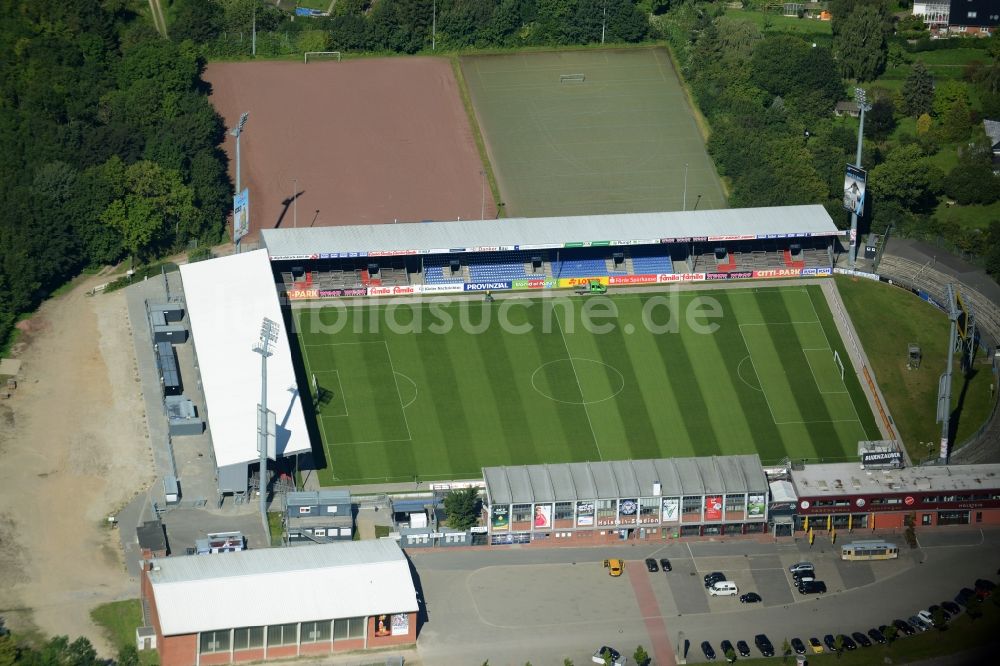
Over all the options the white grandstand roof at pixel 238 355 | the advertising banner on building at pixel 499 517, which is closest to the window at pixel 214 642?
the white grandstand roof at pixel 238 355

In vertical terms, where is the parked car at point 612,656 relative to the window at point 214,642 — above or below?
below

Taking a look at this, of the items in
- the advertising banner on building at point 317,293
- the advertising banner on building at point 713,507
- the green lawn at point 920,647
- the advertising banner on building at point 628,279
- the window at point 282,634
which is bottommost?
the green lawn at point 920,647

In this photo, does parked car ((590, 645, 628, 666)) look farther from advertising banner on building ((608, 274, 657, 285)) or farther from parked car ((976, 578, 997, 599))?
advertising banner on building ((608, 274, 657, 285))

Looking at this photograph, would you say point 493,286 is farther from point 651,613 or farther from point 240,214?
point 651,613

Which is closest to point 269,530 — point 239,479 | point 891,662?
point 239,479

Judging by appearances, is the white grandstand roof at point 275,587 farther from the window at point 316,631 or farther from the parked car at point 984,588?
the parked car at point 984,588
